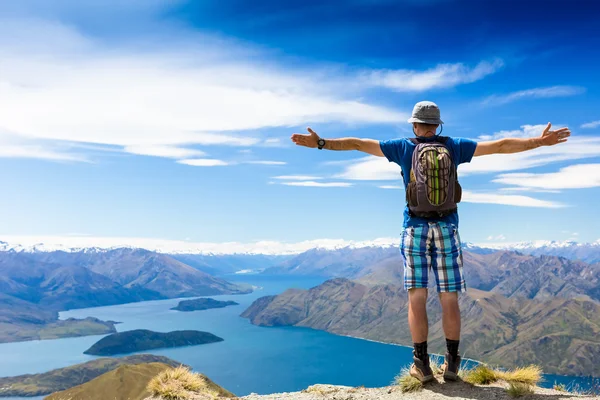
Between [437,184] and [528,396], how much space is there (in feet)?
10.3

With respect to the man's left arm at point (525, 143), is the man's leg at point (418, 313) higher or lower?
lower

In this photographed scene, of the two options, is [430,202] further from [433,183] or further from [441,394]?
[441,394]

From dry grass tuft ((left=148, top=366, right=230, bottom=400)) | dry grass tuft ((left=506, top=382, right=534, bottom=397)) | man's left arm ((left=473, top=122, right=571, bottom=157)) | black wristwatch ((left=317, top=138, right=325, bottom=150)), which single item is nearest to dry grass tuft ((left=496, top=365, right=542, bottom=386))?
dry grass tuft ((left=506, top=382, right=534, bottom=397))

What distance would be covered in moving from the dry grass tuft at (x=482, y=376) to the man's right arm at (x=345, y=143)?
11.9 ft

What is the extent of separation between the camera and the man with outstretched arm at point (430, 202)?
700 centimetres

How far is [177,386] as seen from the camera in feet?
29.0

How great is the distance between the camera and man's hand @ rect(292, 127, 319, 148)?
7.62m

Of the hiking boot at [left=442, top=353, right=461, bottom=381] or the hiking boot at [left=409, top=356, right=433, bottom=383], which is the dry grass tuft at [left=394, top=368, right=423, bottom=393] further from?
the hiking boot at [left=442, top=353, right=461, bottom=381]

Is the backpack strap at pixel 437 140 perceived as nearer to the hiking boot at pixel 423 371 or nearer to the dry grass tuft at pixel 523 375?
the hiking boot at pixel 423 371

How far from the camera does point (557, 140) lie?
24.0ft

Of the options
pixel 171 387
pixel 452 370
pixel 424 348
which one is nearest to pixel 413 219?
pixel 424 348

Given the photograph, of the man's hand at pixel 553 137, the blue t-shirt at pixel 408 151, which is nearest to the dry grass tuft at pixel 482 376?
the blue t-shirt at pixel 408 151

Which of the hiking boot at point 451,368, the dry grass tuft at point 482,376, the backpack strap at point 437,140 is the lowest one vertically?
the dry grass tuft at point 482,376

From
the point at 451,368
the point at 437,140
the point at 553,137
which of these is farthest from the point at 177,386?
the point at 553,137
